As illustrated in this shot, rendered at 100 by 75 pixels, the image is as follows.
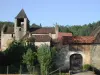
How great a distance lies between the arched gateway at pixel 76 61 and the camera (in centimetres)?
4047

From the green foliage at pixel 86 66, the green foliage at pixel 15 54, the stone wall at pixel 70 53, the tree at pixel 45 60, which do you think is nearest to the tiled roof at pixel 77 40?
the stone wall at pixel 70 53

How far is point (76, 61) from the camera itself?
4072 centimetres

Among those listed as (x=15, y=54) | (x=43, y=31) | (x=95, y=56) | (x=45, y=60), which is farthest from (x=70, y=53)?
(x=43, y=31)

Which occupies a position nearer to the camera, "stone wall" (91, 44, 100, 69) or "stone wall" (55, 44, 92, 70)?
"stone wall" (55, 44, 92, 70)

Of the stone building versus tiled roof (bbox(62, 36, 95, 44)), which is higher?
the stone building

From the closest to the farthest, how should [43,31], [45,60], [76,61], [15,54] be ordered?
[45,60]
[76,61]
[15,54]
[43,31]

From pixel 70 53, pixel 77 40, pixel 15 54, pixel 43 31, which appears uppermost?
pixel 43 31

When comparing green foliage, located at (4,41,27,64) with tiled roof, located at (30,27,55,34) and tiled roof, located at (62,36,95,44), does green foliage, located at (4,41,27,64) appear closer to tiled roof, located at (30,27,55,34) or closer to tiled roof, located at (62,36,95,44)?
tiled roof, located at (62,36,95,44)

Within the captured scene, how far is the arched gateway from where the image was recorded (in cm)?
4047

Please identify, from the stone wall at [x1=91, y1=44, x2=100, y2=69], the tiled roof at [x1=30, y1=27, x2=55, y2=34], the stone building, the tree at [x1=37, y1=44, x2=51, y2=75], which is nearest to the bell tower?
the stone building

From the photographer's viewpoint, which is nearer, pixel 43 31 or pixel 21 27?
pixel 43 31

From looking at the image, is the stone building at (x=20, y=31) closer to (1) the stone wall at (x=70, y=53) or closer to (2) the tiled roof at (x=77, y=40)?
(2) the tiled roof at (x=77, y=40)

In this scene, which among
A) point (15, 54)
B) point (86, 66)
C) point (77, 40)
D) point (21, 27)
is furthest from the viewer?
point (21, 27)

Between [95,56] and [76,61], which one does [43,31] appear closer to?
[76,61]
